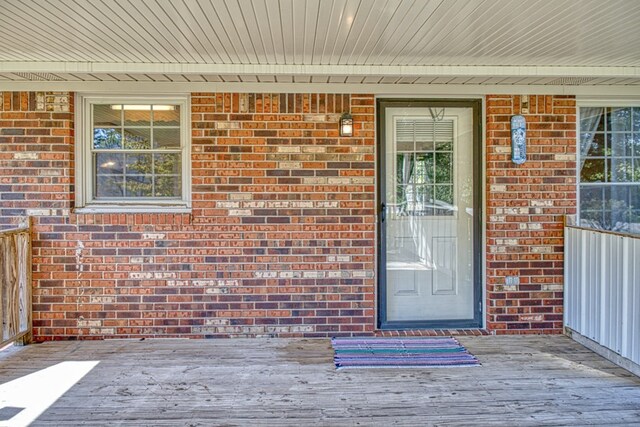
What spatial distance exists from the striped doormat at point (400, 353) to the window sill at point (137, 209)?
1910mm

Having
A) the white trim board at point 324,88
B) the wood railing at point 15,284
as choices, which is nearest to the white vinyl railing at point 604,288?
the white trim board at point 324,88

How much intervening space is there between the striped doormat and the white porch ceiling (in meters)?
2.39

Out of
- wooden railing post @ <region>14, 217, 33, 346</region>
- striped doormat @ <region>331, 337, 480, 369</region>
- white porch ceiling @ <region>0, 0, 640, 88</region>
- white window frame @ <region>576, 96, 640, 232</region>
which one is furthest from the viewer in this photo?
white window frame @ <region>576, 96, 640, 232</region>

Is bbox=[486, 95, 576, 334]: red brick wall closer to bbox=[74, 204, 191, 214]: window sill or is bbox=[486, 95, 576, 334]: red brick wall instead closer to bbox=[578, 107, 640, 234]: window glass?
bbox=[578, 107, 640, 234]: window glass

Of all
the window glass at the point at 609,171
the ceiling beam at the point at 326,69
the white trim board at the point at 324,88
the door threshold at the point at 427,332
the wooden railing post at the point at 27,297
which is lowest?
the door threshold at the point at 427,332

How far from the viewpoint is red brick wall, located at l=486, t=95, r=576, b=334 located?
4516 mm

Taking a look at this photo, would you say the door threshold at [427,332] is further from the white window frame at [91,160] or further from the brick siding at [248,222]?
the white window frame at [91,160]

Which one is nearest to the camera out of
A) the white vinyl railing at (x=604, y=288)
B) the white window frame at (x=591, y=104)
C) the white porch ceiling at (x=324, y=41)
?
the white porch ceiling at (x=324, y=41)

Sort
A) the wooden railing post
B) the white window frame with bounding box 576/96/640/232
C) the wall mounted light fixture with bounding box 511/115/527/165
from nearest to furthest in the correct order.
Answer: the wooden railing post → the wall mounted light fixture with bounding box 511/115/527/165 → the white window frame with bounding box 576/96/640/232

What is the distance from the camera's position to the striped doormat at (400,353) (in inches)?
148

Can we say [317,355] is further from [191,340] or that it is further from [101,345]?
[101,345]

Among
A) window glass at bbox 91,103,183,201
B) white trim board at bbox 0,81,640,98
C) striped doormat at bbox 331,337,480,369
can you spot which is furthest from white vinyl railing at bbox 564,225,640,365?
window glass at bbox 91,103,183,201

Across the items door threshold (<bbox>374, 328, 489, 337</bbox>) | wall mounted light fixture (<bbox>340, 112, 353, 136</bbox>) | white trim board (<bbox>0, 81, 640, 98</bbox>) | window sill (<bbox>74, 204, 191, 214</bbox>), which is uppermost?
white trim board (<bbox>0, 81, 640, 98</bbox>)

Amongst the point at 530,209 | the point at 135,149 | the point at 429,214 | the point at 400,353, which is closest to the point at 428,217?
the point at 429,214
